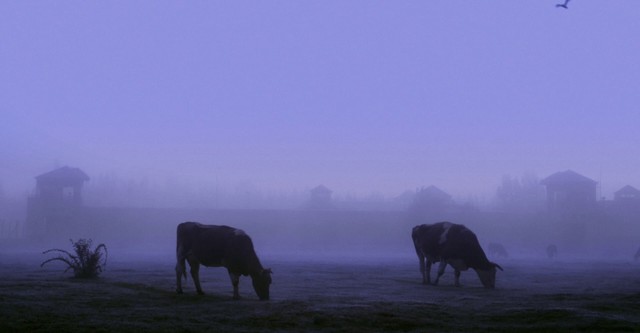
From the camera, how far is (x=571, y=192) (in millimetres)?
68500

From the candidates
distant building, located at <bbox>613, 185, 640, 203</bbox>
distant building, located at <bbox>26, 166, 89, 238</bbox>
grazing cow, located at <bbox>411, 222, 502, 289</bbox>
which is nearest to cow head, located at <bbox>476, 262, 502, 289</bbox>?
grazing cow, located at <bbox>411, 222, 502, 289</bbox>

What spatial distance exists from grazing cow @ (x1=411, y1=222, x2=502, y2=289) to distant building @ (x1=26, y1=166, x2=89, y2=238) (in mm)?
48020

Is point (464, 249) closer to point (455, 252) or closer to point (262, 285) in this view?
point (455, 252)

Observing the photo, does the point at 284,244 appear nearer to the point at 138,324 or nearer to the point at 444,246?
the point at 444,246

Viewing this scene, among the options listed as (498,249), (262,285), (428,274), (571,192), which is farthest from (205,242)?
(571,192)

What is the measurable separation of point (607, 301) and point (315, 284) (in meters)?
8.11

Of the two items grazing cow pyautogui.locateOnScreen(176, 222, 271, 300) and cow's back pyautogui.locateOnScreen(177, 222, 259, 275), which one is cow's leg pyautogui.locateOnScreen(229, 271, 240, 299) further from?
cow's back pyautogui.locateOnScreen(177, 222, 259, 275)

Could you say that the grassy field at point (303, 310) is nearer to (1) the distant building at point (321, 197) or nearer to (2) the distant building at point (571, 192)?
(2) the distant building at point (571, 192)

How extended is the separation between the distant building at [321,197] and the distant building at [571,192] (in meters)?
30.1

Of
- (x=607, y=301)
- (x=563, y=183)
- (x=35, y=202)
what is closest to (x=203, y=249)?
(x=607, y=301)

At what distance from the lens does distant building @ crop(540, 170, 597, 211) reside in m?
67.6

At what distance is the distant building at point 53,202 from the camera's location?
196 feet

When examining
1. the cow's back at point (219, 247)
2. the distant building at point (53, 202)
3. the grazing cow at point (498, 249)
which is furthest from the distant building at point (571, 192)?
the cow's back at point (219, 247)

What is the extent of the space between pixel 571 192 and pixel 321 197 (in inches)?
1353
